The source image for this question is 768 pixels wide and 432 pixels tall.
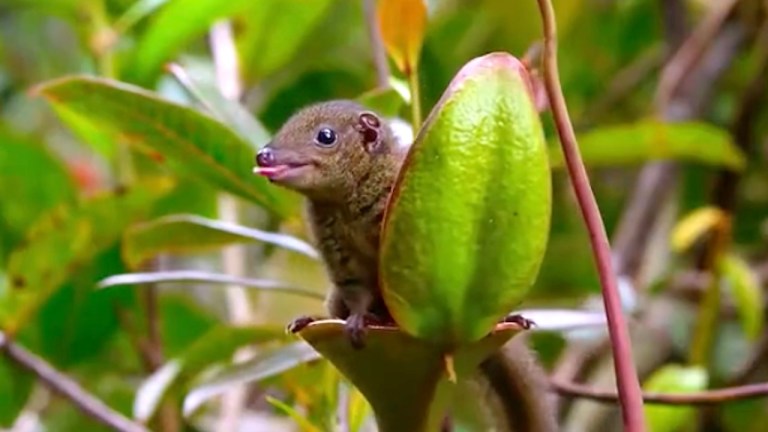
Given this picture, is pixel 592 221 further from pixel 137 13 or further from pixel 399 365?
pixel 137 13

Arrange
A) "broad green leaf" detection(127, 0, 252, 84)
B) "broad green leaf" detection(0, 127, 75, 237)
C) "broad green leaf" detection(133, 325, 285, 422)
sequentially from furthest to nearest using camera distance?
"broad green leaf" detection(0, 127, 75, 237), "broad green leaf" detection(127, 0, 252, 84), "broad green leaf" detection(133, 325, 285, 422)

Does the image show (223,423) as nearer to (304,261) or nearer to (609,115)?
(304,261)

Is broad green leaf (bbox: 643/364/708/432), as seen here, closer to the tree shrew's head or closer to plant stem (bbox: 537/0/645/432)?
the tree shrew's head

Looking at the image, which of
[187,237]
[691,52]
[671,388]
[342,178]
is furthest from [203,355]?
[691,52]

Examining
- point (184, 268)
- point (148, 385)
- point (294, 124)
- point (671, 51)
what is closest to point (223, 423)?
point (148, 385)

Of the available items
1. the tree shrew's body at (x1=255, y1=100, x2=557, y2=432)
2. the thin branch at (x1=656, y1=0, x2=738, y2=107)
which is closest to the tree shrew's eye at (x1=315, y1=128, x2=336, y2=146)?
the tree shrew's body at (x1=255, y1=100, x2=557, y2=432)

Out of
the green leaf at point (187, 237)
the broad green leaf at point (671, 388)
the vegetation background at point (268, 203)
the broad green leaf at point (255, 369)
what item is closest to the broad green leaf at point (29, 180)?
the vegetation background at point (268, 203)
